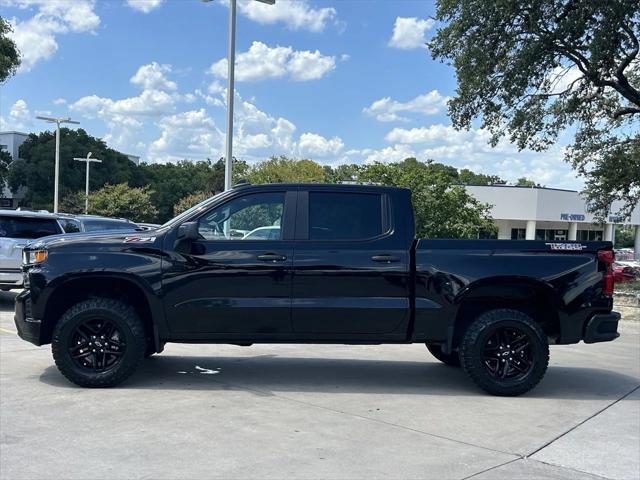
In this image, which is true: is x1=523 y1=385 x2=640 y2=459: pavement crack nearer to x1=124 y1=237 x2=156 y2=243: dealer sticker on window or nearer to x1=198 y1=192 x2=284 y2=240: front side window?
x1=198 y1=192 x2=284 y2=240: front side window

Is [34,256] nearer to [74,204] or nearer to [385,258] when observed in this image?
[385,258]

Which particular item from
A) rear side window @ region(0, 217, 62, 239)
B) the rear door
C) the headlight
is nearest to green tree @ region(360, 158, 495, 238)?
rear side window @ region(0, 217, 62, 239)

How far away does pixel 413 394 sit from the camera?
6688 millimetres

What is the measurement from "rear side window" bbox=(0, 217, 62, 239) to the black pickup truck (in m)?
6.73

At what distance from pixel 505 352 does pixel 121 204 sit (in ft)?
138

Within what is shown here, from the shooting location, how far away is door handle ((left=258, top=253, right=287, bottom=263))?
646cm

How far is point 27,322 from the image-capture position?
21.1ft

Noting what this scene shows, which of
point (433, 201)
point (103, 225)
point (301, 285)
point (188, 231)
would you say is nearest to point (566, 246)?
point (301, 285)

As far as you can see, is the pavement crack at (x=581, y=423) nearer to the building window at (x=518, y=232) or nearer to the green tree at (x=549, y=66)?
the green tree at (x=549, y=66)

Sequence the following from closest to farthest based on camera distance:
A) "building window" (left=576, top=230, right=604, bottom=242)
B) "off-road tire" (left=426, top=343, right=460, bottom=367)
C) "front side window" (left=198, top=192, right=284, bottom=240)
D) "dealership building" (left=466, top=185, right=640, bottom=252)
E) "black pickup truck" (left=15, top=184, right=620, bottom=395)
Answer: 1. "black pickup truck" (left=15, top=184, right=620, bottom=395)
2. "front side window" (left=198, top=192, right=284, bottom=240)
3. "off-road tire" (left=426, top=343, right=460, bottom=367)
4. "dealership building" (left=466, top=185, right=640, bottom=252)
5. "building window" (left=576, top=230, right=604, bottom=242)

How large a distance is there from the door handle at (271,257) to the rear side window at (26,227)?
7936 mm

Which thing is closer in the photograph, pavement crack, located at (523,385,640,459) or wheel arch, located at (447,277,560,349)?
pavement crack, located at (523,385,640,459)

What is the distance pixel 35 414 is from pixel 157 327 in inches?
54.3

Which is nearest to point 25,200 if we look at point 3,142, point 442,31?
point 3,142
